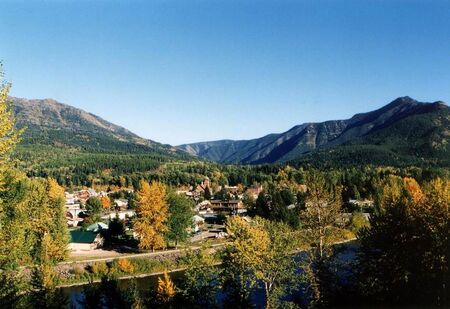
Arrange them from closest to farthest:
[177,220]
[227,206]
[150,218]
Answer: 1. [150,218]
2. [177,220]
3. [227,206]

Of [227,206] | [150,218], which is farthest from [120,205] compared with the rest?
[150,218]

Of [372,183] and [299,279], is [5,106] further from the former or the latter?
[372,183]

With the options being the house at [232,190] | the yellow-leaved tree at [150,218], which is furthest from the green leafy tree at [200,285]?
the house at [232,190]

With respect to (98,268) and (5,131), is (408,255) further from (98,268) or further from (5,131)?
(98,268)

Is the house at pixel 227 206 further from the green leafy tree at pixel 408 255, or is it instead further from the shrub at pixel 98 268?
the green leafy tree at pixel 408 255

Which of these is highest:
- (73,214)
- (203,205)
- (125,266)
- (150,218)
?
(150,218)
